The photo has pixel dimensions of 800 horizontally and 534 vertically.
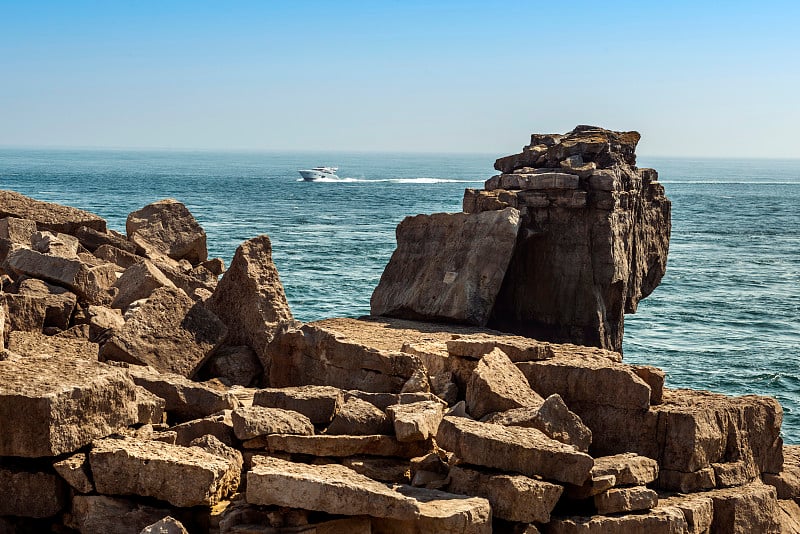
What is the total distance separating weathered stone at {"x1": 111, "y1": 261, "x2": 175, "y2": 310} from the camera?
10.8 meters

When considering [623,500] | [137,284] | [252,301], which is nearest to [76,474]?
[623,500]

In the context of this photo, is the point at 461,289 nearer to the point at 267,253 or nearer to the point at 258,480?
the point at 267,253

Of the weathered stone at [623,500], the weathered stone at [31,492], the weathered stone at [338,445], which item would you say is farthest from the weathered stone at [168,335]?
the weathered stone at [623,500]

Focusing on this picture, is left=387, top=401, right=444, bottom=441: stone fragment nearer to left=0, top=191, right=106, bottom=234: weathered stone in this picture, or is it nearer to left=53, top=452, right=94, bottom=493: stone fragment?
left=53, top=452, right=94, bottom=493: stone fragment

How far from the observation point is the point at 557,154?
15711 millimetres

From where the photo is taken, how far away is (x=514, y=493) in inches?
244

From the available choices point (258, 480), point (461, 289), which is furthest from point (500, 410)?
point (461, 289)

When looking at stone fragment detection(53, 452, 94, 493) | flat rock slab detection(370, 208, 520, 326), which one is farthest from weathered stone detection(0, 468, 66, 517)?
flat rock slab detection(370, 208, 520, 326)

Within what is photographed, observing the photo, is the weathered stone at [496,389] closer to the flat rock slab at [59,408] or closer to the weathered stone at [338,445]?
the weathered stone at [338,445]

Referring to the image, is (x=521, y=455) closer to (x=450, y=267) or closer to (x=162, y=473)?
(x=162, y=473)

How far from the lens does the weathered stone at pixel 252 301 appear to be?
9.83 meters

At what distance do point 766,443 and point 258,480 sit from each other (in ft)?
15.5

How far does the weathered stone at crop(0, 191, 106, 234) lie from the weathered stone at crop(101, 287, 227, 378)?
5.59 m

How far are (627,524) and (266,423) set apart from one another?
96.9 inches
